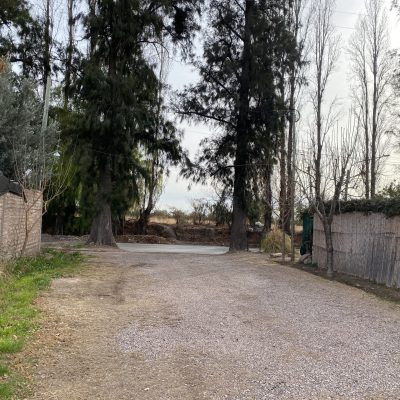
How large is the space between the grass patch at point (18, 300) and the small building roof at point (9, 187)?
5.52 ft

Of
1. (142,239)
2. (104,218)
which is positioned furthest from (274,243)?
(142,239)

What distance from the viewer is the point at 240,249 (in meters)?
25.1

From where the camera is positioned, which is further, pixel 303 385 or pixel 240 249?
pixel 240 249

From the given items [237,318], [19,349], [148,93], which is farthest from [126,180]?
[19,349]

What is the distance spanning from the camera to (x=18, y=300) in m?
8.02

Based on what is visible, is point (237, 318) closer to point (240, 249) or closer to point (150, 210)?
point (240, 249)

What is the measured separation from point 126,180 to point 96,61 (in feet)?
19.0

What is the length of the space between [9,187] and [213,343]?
26.7 feet

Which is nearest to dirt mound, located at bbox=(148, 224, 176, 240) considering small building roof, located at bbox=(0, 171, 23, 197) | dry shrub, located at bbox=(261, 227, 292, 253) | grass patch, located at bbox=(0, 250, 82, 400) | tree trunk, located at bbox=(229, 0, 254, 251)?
tree trunk, located at bbox=(229, 0, 254, 251)

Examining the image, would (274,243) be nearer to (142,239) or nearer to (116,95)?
(116,95)

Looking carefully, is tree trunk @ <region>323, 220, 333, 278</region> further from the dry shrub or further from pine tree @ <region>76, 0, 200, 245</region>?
pine tree @ <region>76, 0, 200, 245</region>

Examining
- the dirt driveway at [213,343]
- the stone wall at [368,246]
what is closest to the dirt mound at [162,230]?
the stone wall at [368,246]

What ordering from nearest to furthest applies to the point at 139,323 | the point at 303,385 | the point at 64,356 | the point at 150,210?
1. the point at 303,385
2. the point at 64,356
3. the point at 139,323
4. the point at 150,210

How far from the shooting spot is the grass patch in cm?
469
